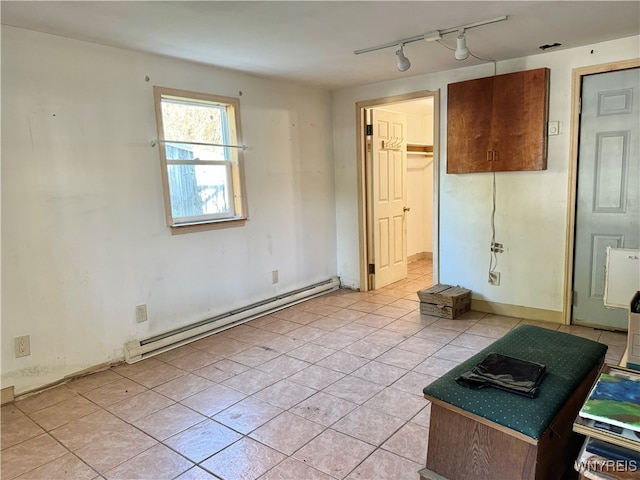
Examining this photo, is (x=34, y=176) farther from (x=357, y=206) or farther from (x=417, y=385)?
(x=357, y=206)

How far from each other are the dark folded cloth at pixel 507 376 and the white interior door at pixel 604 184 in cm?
218

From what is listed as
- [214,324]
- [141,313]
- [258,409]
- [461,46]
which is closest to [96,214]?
[141,313]

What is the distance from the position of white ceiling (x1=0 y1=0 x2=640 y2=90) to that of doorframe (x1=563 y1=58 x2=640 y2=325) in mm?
210

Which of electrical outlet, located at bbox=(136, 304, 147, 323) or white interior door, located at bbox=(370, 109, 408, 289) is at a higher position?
white interior door, located at bbox=(370, 109, 408, 289)

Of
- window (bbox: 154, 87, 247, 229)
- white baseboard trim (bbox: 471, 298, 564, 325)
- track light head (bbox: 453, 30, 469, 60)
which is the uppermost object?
track light head (bbox: 453, 30, 469, 60)

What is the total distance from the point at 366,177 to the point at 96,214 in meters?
2.82

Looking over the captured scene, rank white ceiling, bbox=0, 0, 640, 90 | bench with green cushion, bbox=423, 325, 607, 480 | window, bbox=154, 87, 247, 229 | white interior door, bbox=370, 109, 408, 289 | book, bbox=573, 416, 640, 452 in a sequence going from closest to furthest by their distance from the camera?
book, bbox=573, 416, 640, 452
bench with green cushion, bbox=423, 325, 607, 480
white ceiling, bbox=0, 0, 640, 90
window, bbox=154, 87, 247, 229
white interior door, bbox=370, 109, 408, 289

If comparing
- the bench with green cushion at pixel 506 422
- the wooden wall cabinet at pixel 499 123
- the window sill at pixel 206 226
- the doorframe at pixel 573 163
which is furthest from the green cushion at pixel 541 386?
the window sill at pixel 206 226

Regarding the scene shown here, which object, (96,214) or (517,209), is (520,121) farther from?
(96,214)

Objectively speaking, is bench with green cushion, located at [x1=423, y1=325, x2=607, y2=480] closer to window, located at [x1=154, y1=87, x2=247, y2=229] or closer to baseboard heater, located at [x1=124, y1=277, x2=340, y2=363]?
baseboard heater, located at [x1=124, y1=277, x2=340, y2=363]

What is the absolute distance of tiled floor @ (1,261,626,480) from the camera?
78.7 inches

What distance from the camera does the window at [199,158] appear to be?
11.1ft

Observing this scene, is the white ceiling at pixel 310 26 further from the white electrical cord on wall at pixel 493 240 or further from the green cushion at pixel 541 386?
the green cushion at pixel 541 386

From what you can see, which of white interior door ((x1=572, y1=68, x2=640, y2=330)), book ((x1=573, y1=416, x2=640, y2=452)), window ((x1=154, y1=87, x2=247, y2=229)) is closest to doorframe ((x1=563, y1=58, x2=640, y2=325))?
white interior door ((x1=572, y1=68, x2=640, y2=330))
